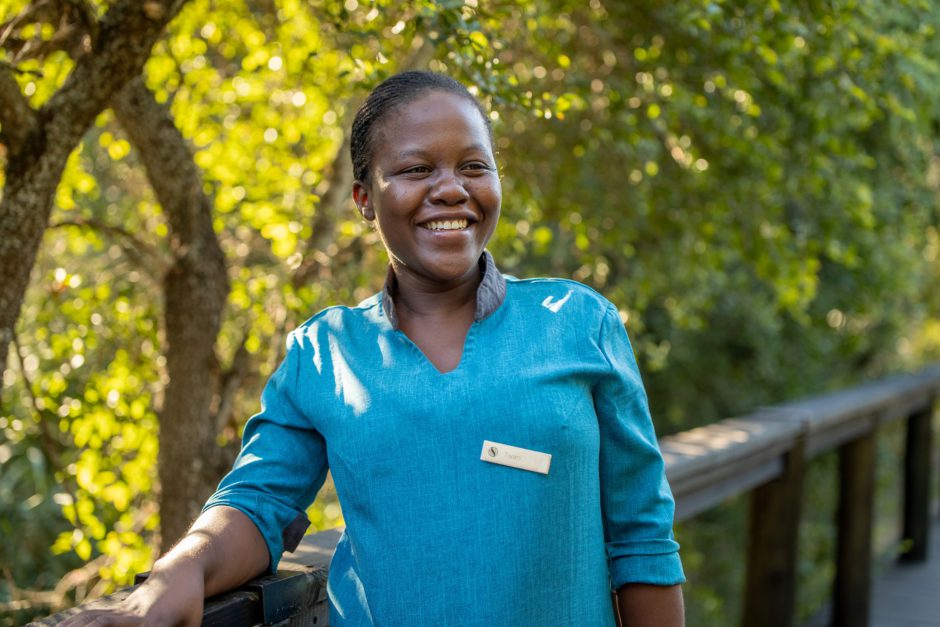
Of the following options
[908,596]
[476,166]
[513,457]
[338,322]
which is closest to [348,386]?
[338,322]

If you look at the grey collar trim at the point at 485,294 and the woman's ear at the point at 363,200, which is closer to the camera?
the grey collar trim at the point at 485,294

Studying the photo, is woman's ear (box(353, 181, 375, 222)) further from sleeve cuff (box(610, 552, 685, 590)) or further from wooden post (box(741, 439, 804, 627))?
wooden post (box(741, 439, 804, 627))

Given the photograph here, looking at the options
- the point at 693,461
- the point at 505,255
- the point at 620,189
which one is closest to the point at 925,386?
the point at 620,189

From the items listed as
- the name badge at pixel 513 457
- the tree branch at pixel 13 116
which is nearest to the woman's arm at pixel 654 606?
the name badge at pixel 513 457

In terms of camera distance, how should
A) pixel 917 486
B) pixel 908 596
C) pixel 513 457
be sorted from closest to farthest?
pixel 513 457 < pixel 908 596 < pixel 917 486

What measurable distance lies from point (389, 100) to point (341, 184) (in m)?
2.29

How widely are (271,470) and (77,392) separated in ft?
7.50

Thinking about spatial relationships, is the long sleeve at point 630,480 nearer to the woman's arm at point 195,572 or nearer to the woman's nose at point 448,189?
the woman's nose at point 448,189

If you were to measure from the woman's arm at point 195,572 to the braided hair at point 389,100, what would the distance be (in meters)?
0.54

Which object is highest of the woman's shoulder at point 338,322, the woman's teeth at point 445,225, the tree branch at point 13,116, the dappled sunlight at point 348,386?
the tree branch at point 13,116

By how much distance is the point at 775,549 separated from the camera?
3709 mm

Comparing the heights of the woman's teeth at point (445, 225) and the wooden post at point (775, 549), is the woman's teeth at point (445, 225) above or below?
above

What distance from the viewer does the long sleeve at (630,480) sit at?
1.40 meters

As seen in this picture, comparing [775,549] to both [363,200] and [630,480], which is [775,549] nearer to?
[630,480]
